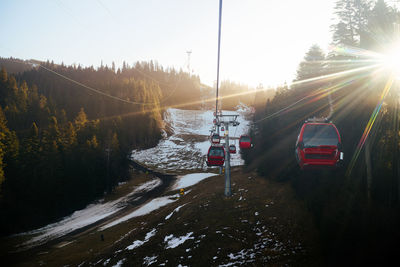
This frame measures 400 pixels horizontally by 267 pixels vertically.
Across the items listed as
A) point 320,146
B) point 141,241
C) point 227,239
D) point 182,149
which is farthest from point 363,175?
point 182,149

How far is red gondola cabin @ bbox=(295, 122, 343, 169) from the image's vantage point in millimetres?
13578

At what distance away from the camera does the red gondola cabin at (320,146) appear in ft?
44.5

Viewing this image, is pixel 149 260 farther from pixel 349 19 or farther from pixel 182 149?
pixel 182 149

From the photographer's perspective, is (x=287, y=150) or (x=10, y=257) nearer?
(x=10, y=257)

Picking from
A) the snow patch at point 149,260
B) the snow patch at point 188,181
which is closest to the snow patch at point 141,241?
the snow patch at point 149,260

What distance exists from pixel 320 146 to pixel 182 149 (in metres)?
97.0

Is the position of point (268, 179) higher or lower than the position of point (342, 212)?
lower

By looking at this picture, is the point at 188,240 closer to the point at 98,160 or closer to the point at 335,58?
the point at 335,58

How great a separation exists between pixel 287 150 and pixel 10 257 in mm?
39642

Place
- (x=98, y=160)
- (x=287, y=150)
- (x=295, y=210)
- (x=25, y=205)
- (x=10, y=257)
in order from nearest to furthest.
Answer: (x=295, y=210) → (x=10, y=257) → (x=287, y=150) → (x=25, y=205) → (x=98, y=160)

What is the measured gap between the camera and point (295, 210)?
1902 cm

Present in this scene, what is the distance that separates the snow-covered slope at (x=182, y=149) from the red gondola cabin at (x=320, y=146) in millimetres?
52083

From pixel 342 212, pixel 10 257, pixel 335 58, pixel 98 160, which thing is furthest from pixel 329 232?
pixel 98 160

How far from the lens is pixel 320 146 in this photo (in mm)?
13656
